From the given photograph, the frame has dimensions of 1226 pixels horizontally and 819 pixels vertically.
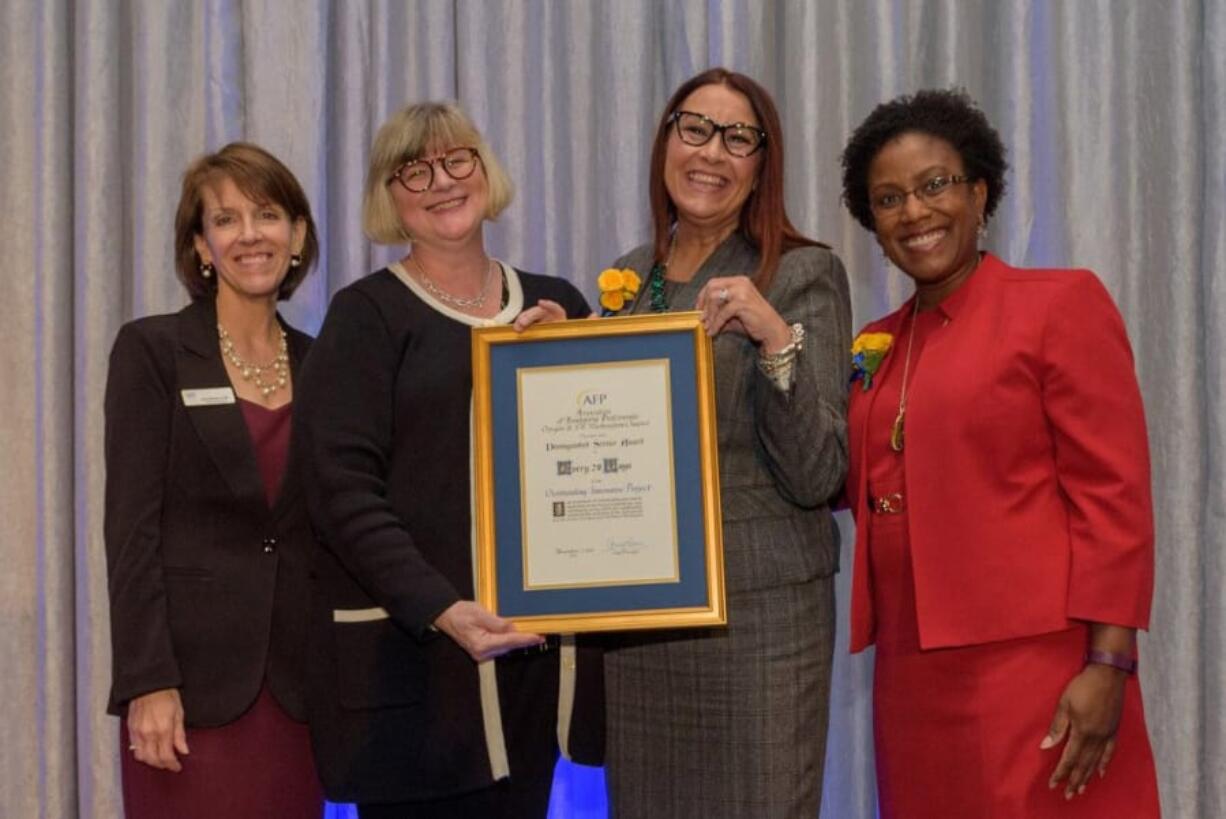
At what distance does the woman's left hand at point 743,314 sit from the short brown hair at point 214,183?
43.3 inches

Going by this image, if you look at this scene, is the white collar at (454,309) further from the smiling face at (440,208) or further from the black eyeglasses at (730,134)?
the black eyeglasses at (730,134)

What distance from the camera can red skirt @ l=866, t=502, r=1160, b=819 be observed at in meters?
2.18

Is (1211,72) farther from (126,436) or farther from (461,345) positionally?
(126,436)

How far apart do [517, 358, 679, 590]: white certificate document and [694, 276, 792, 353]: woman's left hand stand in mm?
126

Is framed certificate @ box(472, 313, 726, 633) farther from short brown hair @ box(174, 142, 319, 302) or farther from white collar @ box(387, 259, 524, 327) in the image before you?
short brown hair @ box(174, 142, 319, 302)

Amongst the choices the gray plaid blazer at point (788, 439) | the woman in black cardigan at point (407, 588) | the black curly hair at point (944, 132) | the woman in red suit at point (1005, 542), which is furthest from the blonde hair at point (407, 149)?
the woman in red suit at point (1005, 542)

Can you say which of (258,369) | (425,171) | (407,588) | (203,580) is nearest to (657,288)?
(425,171)

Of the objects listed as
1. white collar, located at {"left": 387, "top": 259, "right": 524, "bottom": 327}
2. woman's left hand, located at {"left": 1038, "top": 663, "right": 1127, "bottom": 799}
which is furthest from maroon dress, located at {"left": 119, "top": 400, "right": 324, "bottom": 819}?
woman's left hand, located at {"left": 1038, "top": 663, "right": 1127, "bottom": 799}

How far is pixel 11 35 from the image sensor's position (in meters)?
3.55

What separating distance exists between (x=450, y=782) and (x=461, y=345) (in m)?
0.82

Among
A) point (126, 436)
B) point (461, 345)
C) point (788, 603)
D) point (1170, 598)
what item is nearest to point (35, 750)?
point (126, 436)

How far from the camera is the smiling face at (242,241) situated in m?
2.74

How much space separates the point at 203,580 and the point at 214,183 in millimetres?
868

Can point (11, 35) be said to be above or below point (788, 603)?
above
